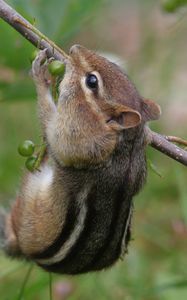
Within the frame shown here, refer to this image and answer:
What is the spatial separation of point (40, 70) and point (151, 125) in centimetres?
244

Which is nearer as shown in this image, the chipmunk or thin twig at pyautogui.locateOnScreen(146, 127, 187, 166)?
thin twig at pyautogui.locateOnScreen(146, 127, 187, 166)

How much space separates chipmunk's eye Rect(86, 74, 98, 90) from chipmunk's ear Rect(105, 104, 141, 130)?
102 mm

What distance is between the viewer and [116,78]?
149 inches

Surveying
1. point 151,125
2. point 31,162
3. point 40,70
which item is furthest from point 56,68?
point 151,125

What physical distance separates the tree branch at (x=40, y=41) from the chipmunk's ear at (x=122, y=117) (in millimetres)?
88

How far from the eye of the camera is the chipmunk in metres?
3.77

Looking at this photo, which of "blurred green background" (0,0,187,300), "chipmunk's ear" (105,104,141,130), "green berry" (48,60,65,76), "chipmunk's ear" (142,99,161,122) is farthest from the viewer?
"blurred green background" (0,0,187,300)

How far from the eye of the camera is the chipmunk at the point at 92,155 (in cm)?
377

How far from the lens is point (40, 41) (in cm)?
360

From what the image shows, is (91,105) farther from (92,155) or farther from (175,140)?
(175,140)

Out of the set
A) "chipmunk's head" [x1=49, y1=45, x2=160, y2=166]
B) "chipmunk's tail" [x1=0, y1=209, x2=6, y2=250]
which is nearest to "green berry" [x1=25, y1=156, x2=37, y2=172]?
"chipmunk's head" [x1=49, y1=45, x2=160, y2=166]

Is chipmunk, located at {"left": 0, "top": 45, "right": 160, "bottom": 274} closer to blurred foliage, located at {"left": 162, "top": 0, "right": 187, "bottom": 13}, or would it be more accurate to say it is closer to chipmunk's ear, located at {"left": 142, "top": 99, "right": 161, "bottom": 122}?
chipmunk's ear, located at {"left": 142, "top": 99, "right": 161, "bottom": 122}

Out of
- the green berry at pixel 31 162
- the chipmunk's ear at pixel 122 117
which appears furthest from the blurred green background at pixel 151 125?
the green berry at pixel 31 162

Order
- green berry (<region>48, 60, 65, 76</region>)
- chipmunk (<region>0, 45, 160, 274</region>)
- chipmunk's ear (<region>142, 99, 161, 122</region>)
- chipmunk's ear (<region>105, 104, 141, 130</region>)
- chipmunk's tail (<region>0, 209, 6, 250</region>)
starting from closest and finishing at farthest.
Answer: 1. green berry (<region>48, 60, 65, 76</region>)
2. chipmunk's ear (<region>105, 104, 141, 130</region>)
3. chipmunk (<region>0, 45, 160, 274</region>)
4. chipmunk's ear (<region>142, 99, 161, 122</region>)
5. chipmunk's tail (<region>0, 209, 6, 250</region>)
